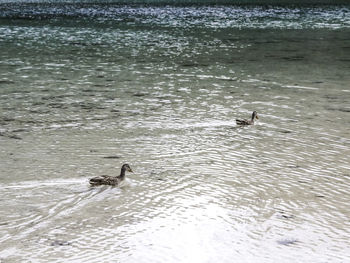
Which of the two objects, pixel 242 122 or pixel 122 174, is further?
pixel 242 122

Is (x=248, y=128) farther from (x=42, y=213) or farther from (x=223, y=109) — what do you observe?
(x=42, y=213)

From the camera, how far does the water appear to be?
8039mm

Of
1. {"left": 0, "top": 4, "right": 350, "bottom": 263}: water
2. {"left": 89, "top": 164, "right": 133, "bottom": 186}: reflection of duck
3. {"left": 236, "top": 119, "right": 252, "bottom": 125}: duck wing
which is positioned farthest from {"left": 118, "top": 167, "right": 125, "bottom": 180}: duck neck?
{"left": 236, "top": 119, "right": 252, "bottom": 125}: duck wing

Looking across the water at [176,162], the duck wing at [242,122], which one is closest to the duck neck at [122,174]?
the water at [176,162]

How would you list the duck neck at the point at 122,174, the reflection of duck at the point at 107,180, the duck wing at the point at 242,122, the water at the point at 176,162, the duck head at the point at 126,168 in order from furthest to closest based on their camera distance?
1. the duck wing at the point at 242,122
2. the duck head at the point at 126,168
3. the duck neck at the point at 122,174
4. the reflection of duck at the point at 107,180
5. the water at the point at 176,162

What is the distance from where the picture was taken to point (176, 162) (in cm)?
1159

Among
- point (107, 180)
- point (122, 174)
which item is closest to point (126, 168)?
point (122, 174)

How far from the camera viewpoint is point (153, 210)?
9156 mm

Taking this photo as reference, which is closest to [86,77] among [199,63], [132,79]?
[132,79]

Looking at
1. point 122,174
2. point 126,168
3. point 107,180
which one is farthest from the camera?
point 126,168

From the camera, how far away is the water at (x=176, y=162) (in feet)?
26.4

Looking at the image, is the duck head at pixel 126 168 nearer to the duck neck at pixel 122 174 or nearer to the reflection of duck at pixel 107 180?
the duck neck at pixel 122 174

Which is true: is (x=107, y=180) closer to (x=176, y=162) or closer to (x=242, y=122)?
(x=176, y=162)

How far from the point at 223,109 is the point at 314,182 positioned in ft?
20.7
